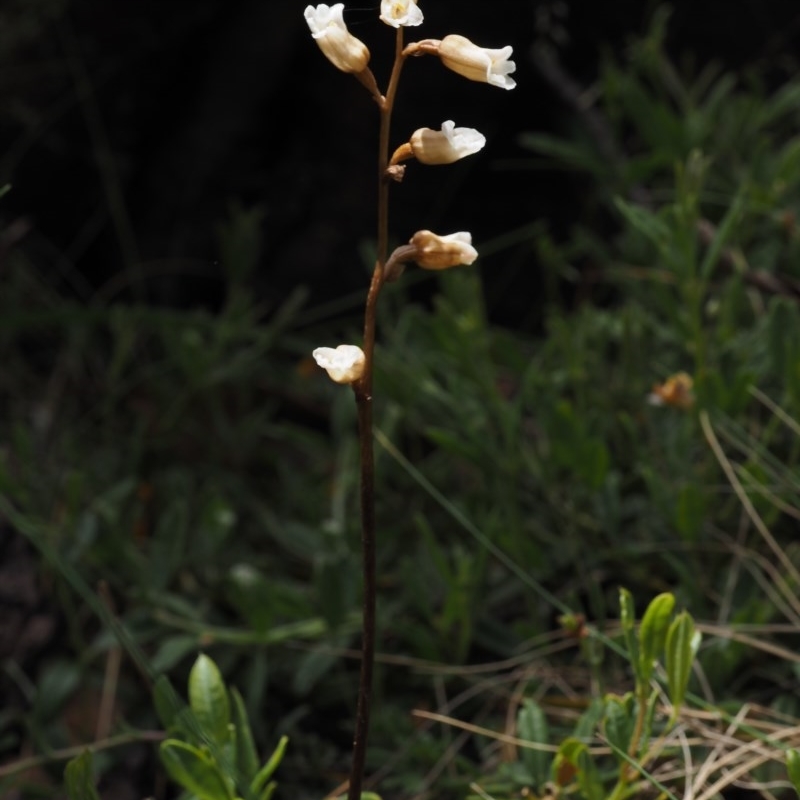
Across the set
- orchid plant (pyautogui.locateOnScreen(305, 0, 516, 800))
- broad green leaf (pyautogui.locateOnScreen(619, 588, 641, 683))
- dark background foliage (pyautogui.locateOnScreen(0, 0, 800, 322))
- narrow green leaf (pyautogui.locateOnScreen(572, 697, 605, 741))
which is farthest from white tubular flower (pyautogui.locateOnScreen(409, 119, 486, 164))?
dark background foliage (pyautogui.locateOnScreen(0, 0, 800, 322))

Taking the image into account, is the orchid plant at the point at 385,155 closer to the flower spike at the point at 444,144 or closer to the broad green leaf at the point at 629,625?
the flower spike at the point at 444,144

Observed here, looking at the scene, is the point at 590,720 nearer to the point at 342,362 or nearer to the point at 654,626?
the point at 654,626

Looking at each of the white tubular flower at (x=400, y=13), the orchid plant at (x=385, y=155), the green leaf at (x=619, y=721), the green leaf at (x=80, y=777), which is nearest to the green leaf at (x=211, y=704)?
the green leaf at (x=80, y=777)

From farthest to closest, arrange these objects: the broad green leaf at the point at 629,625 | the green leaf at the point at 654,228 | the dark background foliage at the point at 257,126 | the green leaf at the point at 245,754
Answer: the dark background foliage at the point at 257,126 < the green leaf at the point at 654,228 < the green leaf at the point at 245,754 < the broad green leaf at the point at 629,625

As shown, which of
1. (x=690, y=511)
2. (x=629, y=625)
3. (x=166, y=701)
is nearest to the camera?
(x=629, y=625)

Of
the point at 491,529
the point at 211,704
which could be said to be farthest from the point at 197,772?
the point at 491,529

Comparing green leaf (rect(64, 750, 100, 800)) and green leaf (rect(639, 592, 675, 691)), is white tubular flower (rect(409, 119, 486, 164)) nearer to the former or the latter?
green leaf (rect(639, 592, 675, 691))

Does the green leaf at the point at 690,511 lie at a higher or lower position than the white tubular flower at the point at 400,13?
lower
